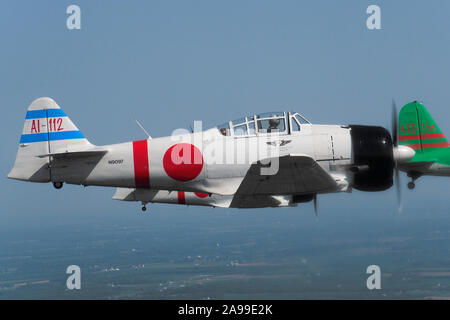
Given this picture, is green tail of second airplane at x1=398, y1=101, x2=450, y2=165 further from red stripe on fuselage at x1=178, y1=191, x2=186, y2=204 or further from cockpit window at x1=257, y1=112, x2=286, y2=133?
red stripe on fuselage at x1=178, y1=191, x2=186, y2=204

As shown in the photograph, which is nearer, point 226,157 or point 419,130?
point 226,157

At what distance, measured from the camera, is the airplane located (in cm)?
1356

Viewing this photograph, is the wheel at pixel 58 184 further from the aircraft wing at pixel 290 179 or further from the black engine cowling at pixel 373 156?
the black engine cowling at pixel 373 156

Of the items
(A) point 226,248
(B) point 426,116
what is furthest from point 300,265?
(B) point 426,116

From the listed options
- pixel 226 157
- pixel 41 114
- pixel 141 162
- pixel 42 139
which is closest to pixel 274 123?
pixel 226 157

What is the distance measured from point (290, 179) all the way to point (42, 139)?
6737 mm

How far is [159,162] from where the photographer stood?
1405cm

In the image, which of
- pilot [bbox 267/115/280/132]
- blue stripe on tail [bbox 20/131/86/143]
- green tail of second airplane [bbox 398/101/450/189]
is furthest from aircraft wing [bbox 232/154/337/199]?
green tail of second airplane [bbox 398/101/450/189]

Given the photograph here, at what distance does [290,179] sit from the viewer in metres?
Result: 13.1

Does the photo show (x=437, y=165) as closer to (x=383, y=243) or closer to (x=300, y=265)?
(x=300, y=265)

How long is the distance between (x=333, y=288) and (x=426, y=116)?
168 feet

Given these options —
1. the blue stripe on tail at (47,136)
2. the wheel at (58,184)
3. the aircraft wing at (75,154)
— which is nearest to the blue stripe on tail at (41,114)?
the blue stripe on tail at (47,136)

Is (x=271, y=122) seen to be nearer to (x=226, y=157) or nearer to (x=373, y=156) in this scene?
(x=226, y=157)

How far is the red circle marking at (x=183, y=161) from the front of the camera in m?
14.0
